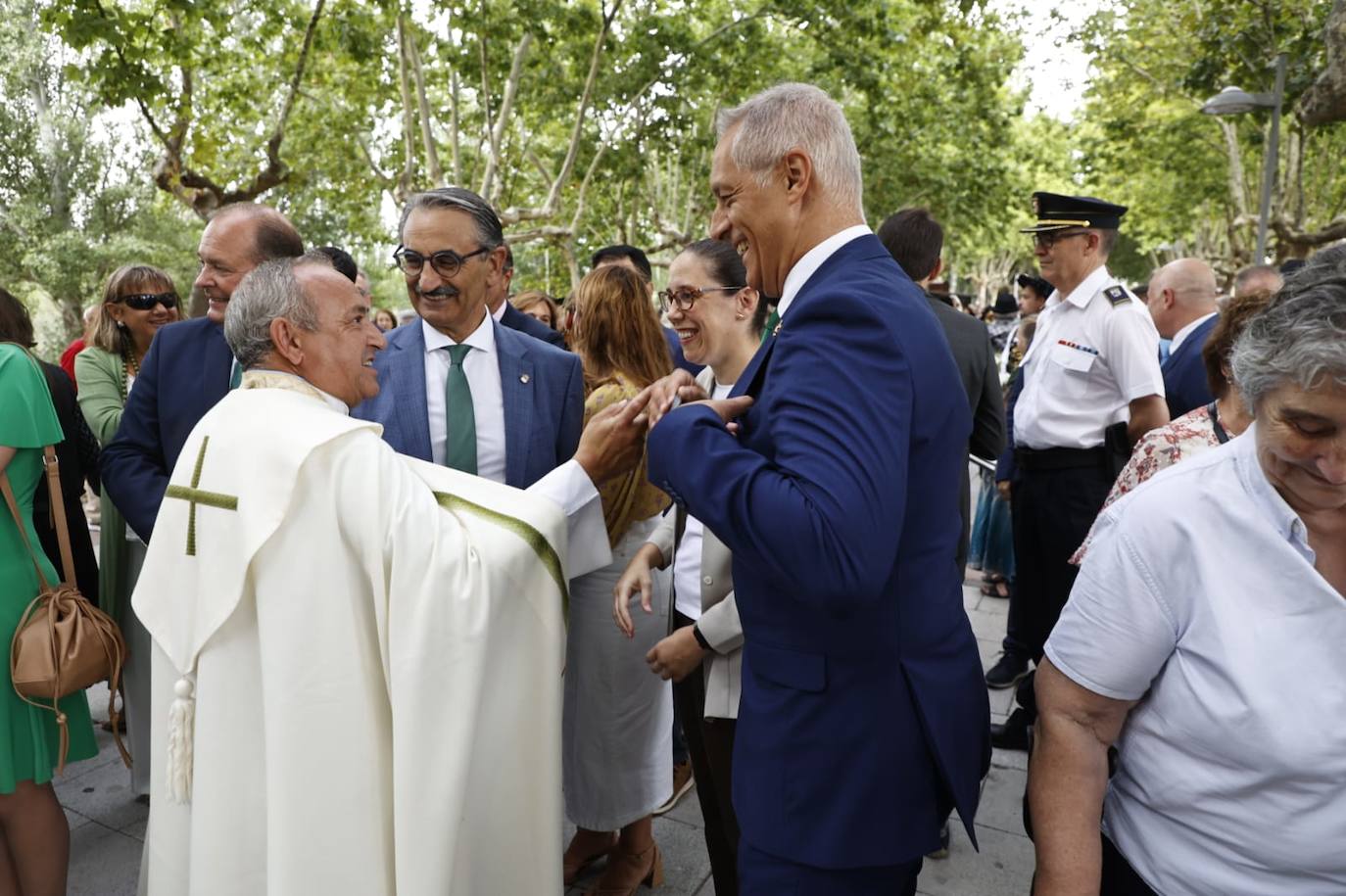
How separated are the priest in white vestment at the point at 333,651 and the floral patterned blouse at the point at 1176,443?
5.24 ft

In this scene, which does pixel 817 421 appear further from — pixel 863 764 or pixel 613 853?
pixel 613 853

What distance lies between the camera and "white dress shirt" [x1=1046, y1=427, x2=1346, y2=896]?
130cm

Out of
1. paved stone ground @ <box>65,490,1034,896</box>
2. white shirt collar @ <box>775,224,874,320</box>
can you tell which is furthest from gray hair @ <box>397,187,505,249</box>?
paved stone ground @ <box>65,490,1034,896</box>

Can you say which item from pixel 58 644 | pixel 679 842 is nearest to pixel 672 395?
pixel 58 644

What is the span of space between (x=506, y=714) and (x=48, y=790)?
67.5 inches

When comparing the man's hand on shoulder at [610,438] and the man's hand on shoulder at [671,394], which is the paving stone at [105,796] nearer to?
the man's hand on shoulder at [610,438]

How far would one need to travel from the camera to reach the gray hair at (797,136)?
157 centimetres

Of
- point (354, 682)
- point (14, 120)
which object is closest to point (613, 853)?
point (354, 682)

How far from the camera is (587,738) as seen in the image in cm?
302

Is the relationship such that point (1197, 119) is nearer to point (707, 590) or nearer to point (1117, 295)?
point (1117, 295)

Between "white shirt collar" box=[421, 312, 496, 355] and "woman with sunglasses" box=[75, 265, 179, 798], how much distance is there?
156 centimetres

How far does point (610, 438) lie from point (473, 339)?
904 mm

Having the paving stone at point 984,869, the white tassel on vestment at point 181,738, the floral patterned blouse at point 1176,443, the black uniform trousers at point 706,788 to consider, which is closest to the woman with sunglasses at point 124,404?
the white tassel on vestment at point 181,738

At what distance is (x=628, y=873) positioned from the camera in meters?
2.99
